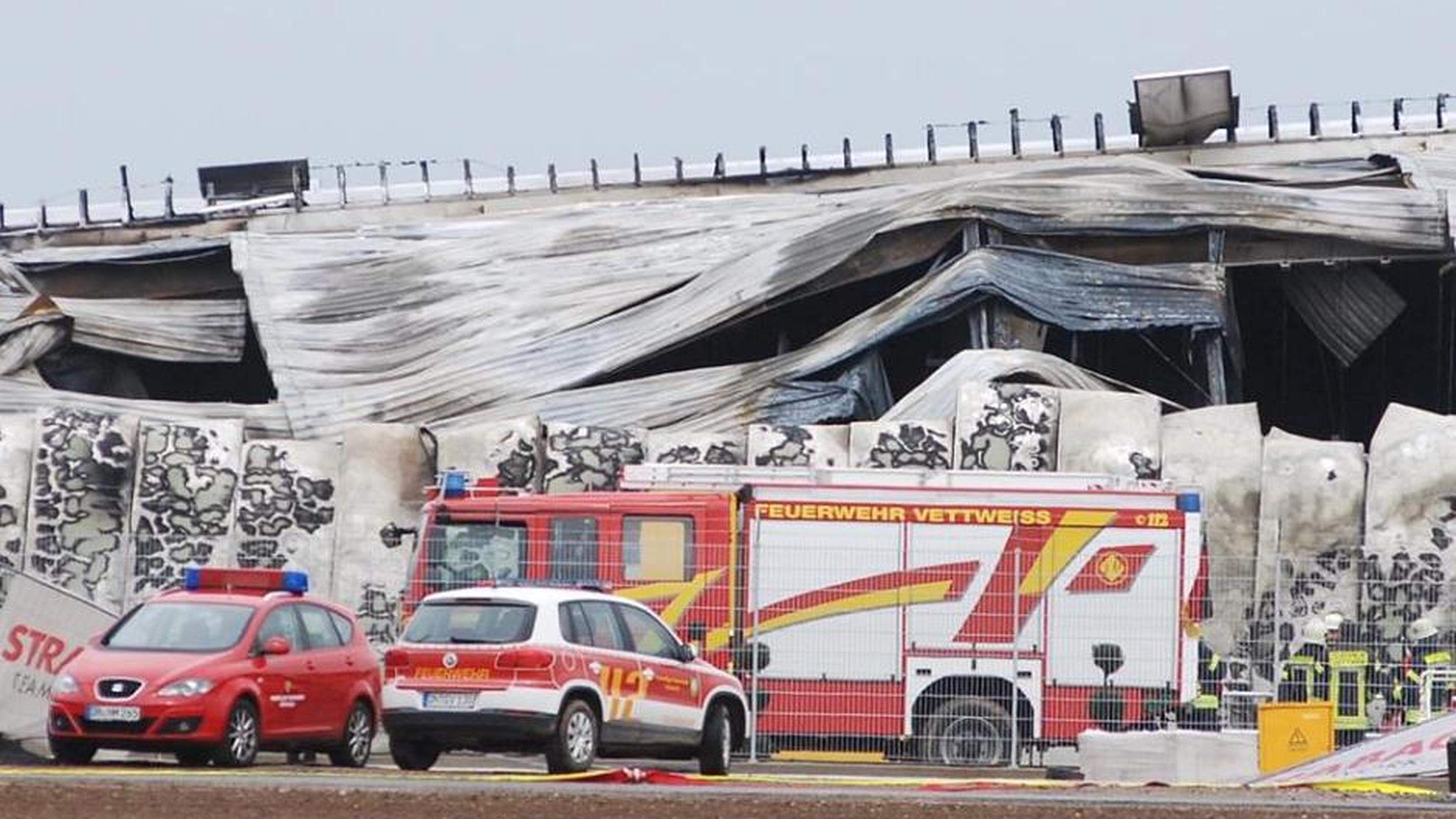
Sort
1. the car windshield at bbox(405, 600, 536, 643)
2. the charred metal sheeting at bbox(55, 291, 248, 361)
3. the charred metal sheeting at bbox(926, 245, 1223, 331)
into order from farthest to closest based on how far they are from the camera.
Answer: the charred metal sheeting at bbox(55, 291, 248, 361), the charred metal sheeting at bbox(926, 245, 1223, 331), the car windshield at bbox(405, 600, 536, 643)

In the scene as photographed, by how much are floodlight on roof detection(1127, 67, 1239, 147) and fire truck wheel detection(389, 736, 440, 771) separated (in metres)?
31.0

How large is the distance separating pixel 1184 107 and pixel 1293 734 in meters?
29.2

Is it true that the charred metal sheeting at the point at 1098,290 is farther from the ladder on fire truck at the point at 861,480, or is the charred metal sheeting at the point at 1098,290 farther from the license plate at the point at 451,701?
the license plate at the point at 451,701

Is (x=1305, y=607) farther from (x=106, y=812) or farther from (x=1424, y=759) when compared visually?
(x=106, y=812)

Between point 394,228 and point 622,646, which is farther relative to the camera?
point 394,228

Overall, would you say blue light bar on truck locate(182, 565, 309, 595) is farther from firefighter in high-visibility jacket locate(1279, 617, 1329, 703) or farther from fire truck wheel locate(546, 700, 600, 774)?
firefighter in high-visibility jacket locate(1279, 617, 1329, 703)

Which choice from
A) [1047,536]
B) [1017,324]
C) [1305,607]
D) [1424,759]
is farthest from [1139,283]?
[1424,759]

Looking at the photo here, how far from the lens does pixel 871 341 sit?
35562 millimetres

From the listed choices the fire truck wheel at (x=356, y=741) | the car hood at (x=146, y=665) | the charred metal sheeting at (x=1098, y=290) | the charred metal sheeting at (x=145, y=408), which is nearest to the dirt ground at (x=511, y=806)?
the car hood at (x=146, y=665)

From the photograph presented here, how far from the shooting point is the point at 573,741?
20328 millimetres

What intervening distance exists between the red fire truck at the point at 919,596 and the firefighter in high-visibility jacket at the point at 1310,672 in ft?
4.33

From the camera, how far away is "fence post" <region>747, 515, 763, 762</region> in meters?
24.3

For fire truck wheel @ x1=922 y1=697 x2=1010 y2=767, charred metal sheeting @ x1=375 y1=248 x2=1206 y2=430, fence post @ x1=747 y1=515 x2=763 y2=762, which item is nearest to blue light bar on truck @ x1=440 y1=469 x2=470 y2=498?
fence post @ x1=747 y1=515 x2=763 y2=762

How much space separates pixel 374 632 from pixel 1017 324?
10.6 m
